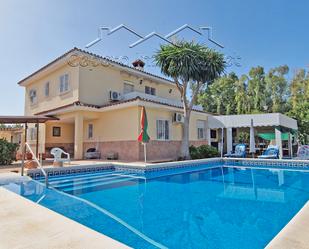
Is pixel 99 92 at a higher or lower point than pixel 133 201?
higher

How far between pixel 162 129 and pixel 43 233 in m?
17.1

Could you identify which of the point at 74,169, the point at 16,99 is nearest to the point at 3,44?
the point at 74,169

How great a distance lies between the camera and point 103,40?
17422 millimetres

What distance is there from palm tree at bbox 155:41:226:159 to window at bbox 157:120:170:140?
2391 millimetres

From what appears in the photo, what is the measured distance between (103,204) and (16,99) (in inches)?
1198

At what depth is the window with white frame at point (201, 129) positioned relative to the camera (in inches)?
1002

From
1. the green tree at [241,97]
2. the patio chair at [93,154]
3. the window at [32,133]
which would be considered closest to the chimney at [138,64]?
the patio chair at [93,154]

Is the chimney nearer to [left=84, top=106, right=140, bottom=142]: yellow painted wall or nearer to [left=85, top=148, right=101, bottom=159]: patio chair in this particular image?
[left=84, top=106, right=140, bottom=142]: yellow painted wall

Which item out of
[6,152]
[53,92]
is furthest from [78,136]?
[53,92]

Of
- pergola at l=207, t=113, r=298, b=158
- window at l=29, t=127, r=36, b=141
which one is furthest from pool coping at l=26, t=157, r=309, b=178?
window at l=29, t=127, r=36, b=141

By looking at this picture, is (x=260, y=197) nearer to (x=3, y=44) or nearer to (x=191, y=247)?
(x=191, y=247)

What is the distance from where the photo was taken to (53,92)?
2327cm

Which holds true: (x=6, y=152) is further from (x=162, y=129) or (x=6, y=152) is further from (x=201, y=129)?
(x=201, y=129)

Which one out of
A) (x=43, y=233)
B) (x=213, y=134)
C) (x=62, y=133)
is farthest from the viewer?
(x=213, y=134)
